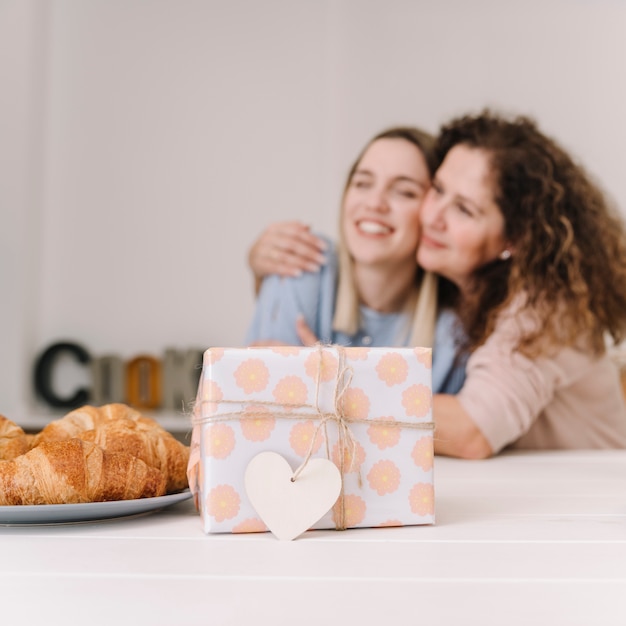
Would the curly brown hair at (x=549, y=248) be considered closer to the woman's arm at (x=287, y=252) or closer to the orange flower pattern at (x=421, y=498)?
the woman's arm at (x=287, y=252)

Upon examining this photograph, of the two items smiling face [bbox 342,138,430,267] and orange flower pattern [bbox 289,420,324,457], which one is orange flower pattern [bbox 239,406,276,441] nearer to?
orange flower pattern [bbox 289,420,324,457]

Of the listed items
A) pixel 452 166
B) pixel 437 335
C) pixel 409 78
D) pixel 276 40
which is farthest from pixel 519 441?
pixel 276 40

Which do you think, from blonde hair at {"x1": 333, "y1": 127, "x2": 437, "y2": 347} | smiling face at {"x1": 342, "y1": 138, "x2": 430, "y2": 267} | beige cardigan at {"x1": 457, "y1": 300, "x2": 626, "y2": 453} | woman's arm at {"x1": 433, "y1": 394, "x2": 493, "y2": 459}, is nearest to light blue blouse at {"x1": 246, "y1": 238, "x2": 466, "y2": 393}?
blonde hair at {"x1": 333, "y1": 127, "x2": 437, "y2": 347}

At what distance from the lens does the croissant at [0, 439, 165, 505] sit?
62cm

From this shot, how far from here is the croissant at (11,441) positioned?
0.68m

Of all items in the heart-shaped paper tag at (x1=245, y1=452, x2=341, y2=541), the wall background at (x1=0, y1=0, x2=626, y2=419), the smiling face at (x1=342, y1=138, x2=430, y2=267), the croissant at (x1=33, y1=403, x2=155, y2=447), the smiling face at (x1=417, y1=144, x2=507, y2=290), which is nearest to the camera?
the heart-shaped paper tag at (x1=245, y1=452, x2=341, y2=541)

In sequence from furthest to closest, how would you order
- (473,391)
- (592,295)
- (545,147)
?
(545,147)
(592,295)
(473,391)

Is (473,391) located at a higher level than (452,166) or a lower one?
lower

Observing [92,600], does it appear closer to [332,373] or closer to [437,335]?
[332,373]

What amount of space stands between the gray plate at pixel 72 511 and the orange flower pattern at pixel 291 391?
0.13m

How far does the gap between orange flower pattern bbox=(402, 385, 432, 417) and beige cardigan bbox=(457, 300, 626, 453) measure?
39.4 inches

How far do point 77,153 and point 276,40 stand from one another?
825 millimetres

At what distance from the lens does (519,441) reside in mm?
2268

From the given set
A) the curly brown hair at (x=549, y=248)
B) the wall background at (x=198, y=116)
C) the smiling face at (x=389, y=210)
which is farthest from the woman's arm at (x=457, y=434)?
the wall background at (x=198, y=116)
